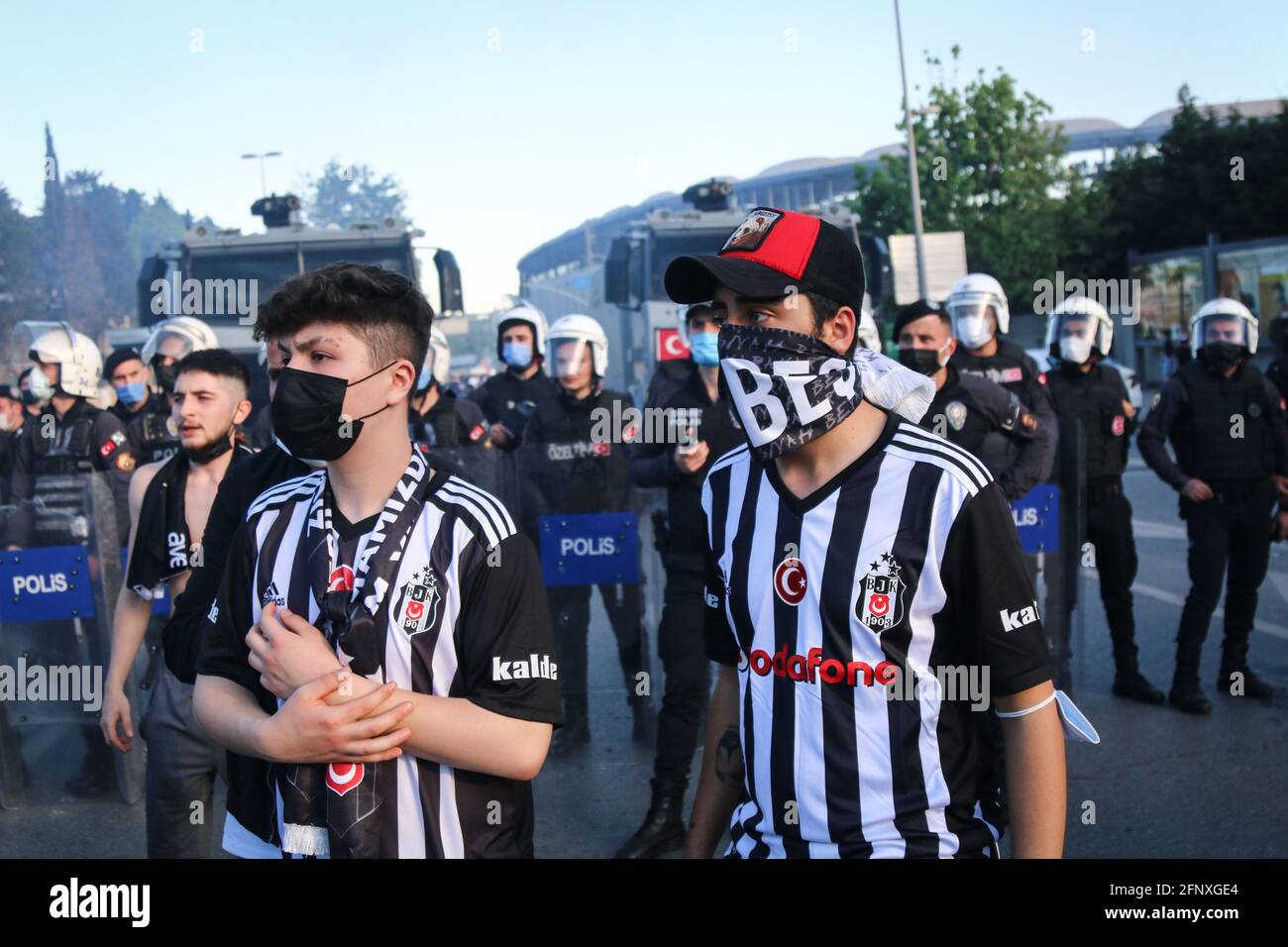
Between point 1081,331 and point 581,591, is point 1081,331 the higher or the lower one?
the higher one

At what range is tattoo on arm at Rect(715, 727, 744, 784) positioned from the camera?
8.46ft

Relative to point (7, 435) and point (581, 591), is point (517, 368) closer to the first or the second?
point (581, 591)

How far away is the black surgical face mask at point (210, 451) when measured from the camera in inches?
159

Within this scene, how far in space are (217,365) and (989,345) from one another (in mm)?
4922

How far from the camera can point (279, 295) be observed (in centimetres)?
255

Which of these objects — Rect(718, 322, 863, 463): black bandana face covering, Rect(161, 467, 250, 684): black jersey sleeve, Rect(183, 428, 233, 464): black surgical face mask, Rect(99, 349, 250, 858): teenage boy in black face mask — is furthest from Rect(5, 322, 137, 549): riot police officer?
Rect(718, 322, 863, 463): black bandana face covering

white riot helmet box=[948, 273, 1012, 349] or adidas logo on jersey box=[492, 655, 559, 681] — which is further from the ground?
white riot helmet box=[948, 273, 1012, 349]

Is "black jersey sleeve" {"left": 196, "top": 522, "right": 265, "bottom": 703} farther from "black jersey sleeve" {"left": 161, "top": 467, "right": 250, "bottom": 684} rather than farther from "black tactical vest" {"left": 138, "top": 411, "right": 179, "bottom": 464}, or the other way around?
"black tactical vest" {"left": 138, "top": 411, "right": 179, "bottom": 464}

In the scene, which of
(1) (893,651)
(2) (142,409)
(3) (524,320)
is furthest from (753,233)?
(2) (142,409)

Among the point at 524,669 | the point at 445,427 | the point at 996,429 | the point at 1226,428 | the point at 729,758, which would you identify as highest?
the point at 445,427

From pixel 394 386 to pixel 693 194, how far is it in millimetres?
12161

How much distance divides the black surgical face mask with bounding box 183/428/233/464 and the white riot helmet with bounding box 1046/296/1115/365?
17.1 ft

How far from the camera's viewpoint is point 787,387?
7.89 ft
